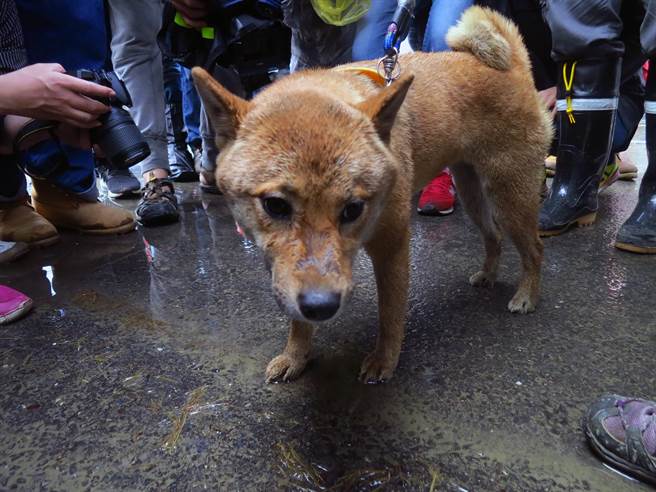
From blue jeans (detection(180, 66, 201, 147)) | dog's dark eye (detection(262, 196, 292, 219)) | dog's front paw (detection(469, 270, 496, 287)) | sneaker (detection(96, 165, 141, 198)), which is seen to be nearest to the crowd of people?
sneaker (detection(96, 165, 141, 198))

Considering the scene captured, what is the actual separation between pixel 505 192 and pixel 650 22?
144cm

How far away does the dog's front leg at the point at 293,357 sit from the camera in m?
1.78

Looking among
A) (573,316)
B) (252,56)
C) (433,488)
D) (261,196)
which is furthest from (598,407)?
(252,56)

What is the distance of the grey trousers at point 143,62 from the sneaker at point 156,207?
0.29 metres

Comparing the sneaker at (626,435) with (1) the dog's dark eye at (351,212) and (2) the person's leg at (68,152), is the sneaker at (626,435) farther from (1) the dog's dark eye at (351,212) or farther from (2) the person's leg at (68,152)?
(2) the person's leg at (68,152)

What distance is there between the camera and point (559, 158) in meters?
3.35

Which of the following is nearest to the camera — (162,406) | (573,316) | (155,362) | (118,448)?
(118,448)

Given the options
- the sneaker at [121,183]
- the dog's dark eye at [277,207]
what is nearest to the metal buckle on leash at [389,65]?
the dog's dark eye at [277,207]

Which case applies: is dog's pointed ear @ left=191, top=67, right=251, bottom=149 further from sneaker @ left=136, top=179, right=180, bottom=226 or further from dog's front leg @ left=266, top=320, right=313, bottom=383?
sneaker @ left=136, top=179, right=180, bottom=226

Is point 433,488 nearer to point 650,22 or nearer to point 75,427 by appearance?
point 75,427

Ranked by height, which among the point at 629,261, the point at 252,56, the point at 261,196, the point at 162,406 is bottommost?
the point at 629,261

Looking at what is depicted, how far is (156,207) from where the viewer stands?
3.74 metres

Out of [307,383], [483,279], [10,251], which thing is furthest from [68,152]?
[483,279]

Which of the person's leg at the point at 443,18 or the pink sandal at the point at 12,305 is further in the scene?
Result: the person's leg at the point at 443,18
